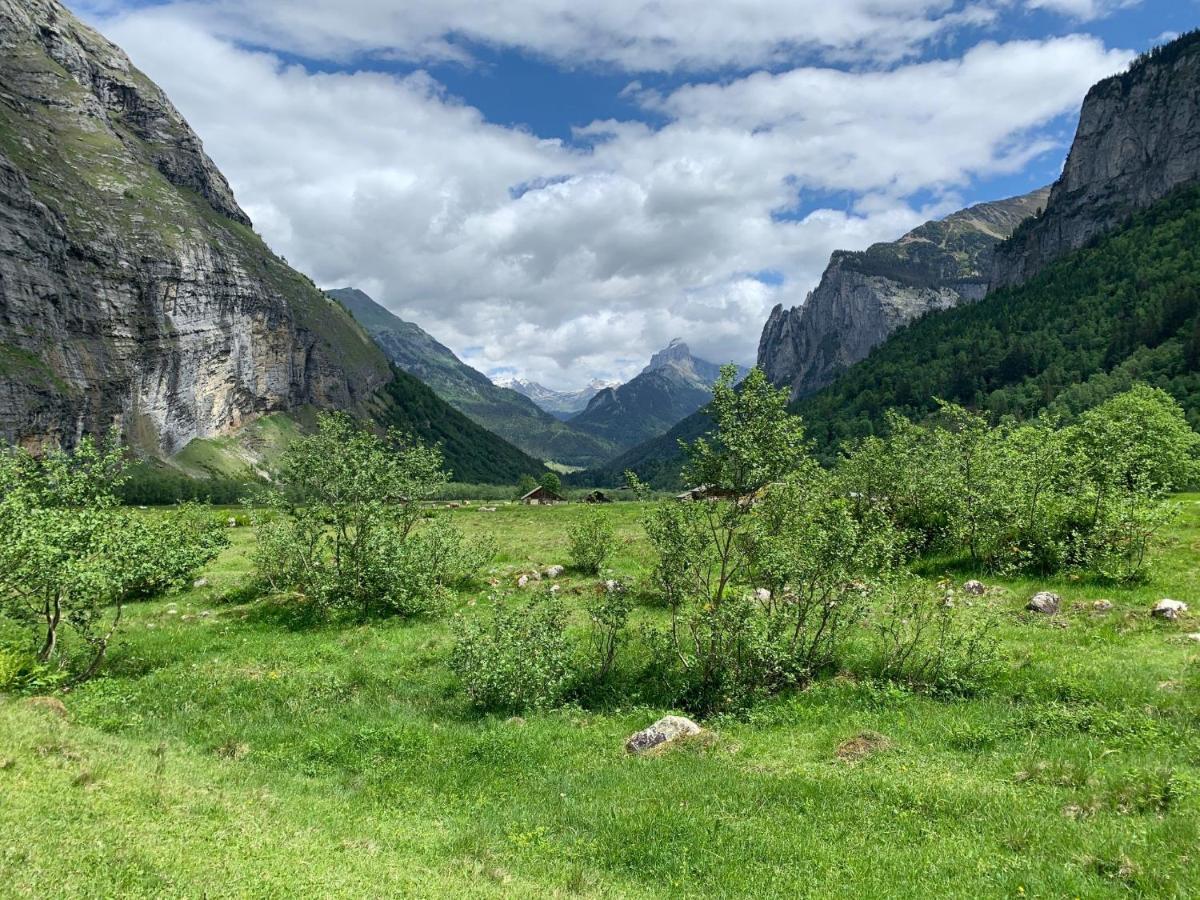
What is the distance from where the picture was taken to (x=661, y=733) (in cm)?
1418

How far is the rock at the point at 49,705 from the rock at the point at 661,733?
12.6 metres

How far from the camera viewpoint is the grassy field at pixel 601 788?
318 inches

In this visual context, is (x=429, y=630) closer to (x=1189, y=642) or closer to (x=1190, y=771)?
(x=1190, y=771)

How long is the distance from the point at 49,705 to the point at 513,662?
1051 cm

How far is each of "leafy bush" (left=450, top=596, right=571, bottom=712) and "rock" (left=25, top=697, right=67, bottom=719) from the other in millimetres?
8736

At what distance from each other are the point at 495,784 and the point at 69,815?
6.82m

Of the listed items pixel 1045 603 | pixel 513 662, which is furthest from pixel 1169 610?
pixel 513 662

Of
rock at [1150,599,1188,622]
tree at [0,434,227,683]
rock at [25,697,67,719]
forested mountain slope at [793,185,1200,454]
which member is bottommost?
rock at [25,697,67,719]

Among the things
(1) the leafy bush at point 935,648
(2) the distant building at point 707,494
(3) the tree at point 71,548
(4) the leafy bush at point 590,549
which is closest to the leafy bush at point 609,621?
(2) the distant building at point 707,494

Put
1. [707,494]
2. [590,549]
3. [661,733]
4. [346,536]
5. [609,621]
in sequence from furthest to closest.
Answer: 1. [590,549]
2. [346,536]
3. [707,494]
4. [609,621]
5. [661,733]

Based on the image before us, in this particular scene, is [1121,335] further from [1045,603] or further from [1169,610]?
[1169,610]

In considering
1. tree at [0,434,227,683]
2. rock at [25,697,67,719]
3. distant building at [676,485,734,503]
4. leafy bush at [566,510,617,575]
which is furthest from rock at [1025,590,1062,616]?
tree at [0,434,227,683]

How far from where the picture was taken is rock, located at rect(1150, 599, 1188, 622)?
18.9 m

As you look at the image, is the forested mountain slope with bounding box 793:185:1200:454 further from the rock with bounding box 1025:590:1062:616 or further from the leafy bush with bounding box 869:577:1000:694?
the leafy bush with bounding box 869:577:1000:694
